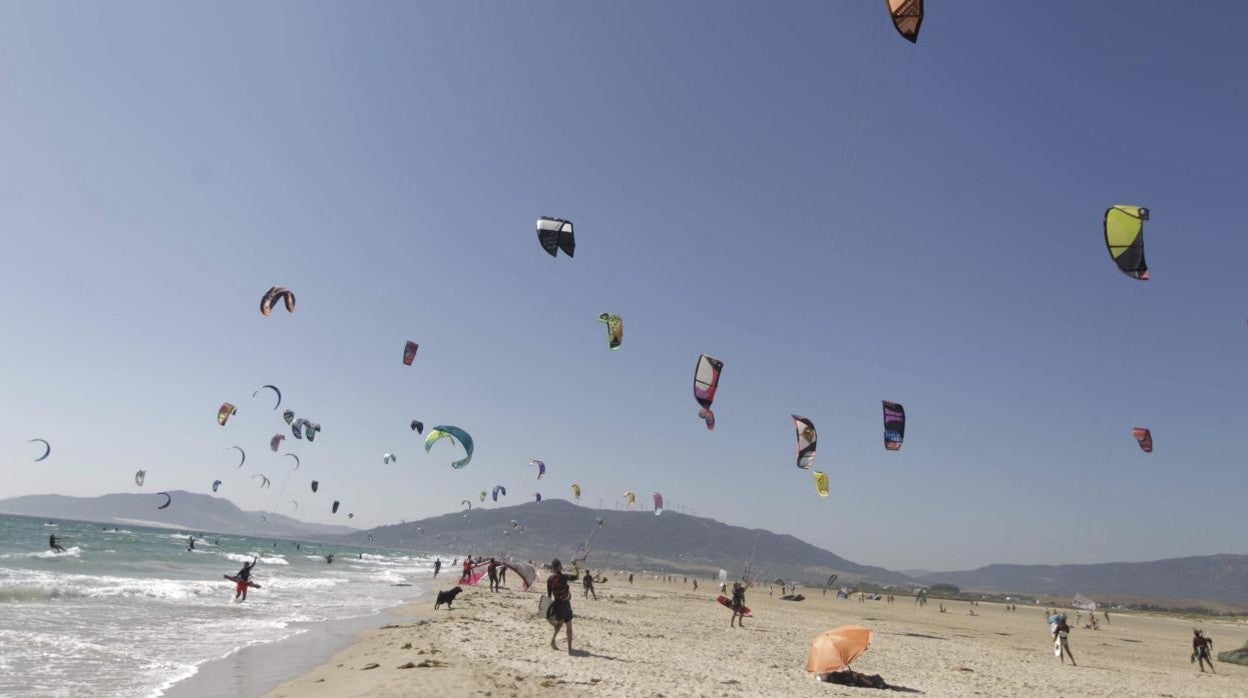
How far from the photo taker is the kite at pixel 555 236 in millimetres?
15742

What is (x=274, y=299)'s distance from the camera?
24.5m

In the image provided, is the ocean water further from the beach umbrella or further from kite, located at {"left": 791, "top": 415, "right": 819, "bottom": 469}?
kite, located at {"left": 791, "top": 415, "right": 819, "bottom": 469}

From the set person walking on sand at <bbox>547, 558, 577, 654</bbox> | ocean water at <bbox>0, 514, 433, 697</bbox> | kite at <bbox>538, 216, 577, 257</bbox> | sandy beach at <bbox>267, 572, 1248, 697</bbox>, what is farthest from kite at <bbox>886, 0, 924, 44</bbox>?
ocean water at <bbox>0, 514, 433, 697</bbox>

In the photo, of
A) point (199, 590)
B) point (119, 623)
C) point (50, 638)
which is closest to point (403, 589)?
point (199, 590)

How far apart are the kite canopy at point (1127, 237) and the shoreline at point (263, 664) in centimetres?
1263

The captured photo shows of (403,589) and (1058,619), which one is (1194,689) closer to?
(1058,619)

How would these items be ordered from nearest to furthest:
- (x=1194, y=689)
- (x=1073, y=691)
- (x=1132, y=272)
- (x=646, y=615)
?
(x=1132, y=272), (x=1073, y=691), (x=1194, y=689), (x=646, y=615)

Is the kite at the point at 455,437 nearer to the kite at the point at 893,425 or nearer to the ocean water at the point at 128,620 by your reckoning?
the ocean water at the point at 128,620

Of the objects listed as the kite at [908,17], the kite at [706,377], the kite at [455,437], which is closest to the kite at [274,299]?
the kite at [455,437]

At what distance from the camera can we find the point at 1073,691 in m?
11.2

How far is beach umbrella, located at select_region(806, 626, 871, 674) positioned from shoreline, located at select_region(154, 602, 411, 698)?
7.25 m

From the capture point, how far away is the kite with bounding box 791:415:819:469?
22.2 m

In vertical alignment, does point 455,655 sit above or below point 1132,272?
below

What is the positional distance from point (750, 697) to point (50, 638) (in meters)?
11.4
